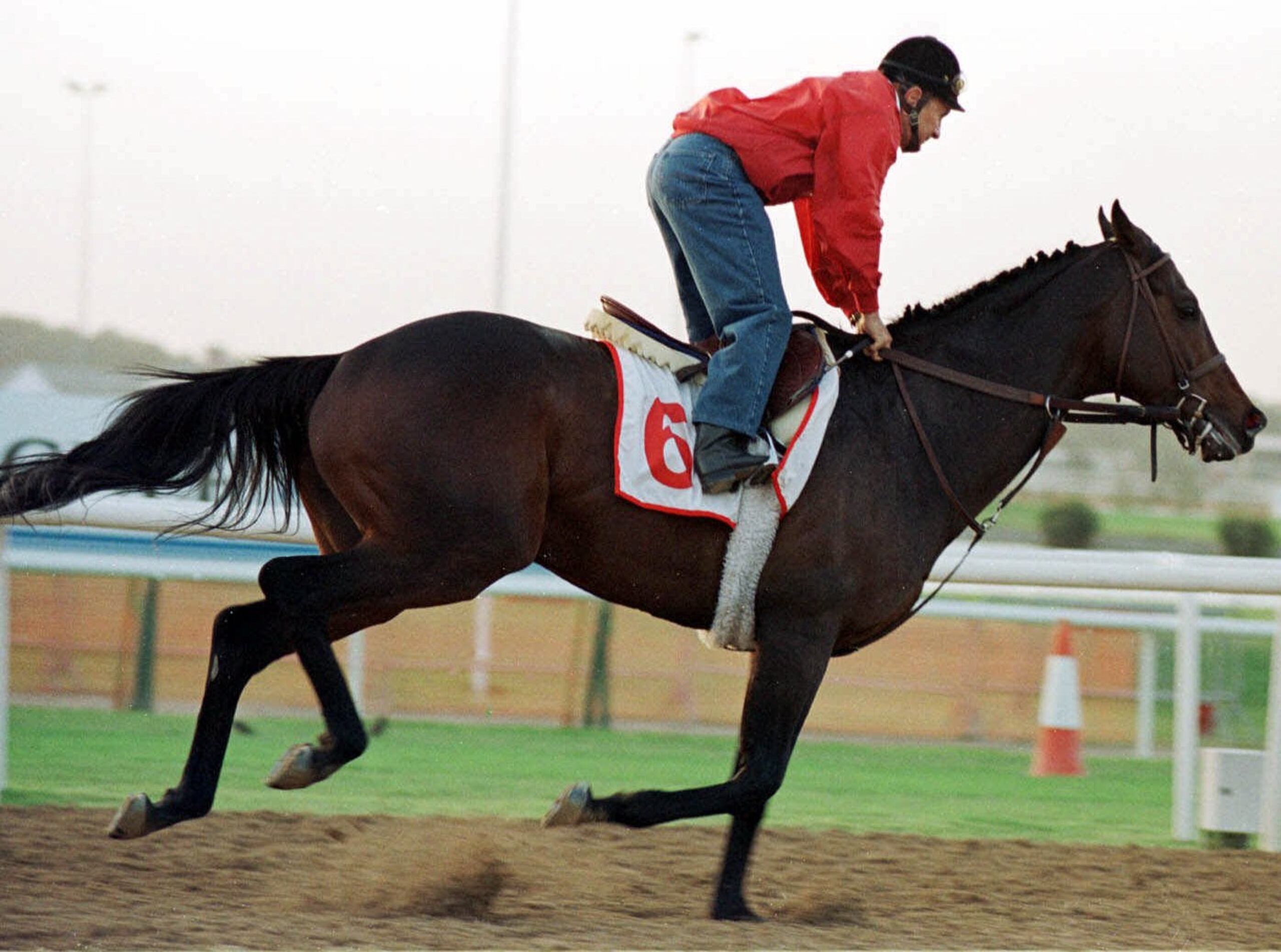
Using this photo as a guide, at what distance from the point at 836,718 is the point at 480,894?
5786 millimetres

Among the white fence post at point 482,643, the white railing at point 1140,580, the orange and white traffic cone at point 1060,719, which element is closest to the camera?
the white railing at point 1140,580

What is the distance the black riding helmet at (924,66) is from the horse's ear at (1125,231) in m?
0.57

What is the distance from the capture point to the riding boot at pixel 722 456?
156 inches

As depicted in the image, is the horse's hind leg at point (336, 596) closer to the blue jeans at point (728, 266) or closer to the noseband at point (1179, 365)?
the blue jeans at point (728, 266)

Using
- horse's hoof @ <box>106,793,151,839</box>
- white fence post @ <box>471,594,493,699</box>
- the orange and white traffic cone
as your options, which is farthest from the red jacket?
white fence post @ <box>471,594,493,699</box>

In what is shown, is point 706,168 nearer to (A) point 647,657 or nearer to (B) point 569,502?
(B) point 569,502

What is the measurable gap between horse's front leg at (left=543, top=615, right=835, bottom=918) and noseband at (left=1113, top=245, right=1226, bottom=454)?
48.5 inches

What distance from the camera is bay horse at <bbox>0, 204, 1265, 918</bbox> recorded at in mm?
3803

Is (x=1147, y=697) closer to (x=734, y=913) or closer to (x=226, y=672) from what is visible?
(x=734, y=913)

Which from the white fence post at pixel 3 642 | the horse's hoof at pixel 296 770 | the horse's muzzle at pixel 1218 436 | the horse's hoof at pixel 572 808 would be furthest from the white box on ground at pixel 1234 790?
Answer: the white fence post at pixel 3 642

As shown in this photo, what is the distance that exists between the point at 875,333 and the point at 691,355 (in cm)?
55

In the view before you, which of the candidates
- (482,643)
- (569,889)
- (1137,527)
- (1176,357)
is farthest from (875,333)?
(1137,527)

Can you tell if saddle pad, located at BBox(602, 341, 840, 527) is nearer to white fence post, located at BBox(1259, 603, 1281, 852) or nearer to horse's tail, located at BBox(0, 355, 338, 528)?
horse's tail, located at BBox(0, 355, 338, 528)

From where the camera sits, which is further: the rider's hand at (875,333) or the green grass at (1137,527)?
the green grass at (1137,527)
